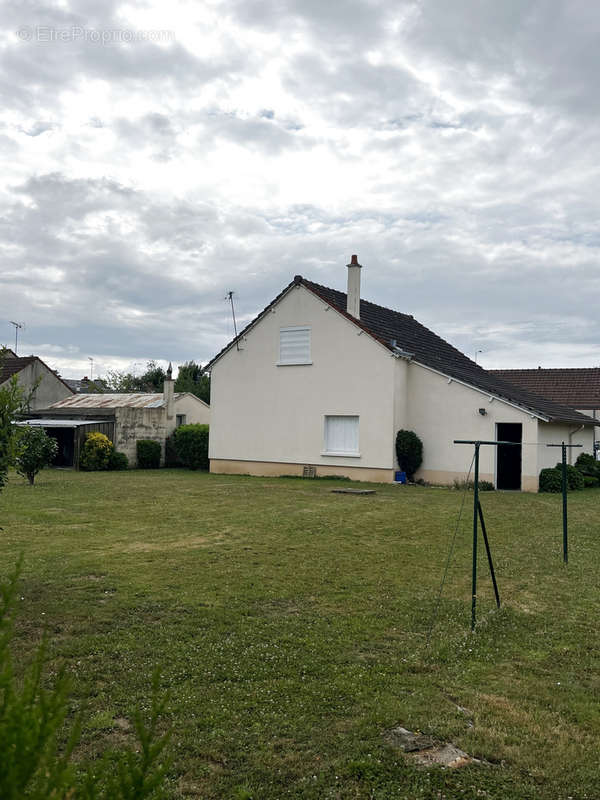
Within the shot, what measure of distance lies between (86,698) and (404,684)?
255cm

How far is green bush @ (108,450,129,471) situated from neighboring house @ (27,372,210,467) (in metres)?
0.72

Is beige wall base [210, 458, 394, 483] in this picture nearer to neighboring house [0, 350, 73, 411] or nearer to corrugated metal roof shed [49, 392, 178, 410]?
corrugated metal roof shed [49, 392, 178, 410]

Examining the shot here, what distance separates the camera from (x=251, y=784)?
391 centimetres

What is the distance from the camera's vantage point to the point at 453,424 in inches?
888

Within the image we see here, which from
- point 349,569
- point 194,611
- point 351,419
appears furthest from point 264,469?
point 194,611

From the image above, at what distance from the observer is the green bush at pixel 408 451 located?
2262cm

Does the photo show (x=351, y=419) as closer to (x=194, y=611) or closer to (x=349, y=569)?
(x=349, y=569)

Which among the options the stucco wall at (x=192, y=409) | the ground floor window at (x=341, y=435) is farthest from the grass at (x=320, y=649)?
the stucco wall at (x=192, y=409)

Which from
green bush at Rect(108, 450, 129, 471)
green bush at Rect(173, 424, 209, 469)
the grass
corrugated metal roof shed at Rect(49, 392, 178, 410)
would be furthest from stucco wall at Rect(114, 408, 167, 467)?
the grass

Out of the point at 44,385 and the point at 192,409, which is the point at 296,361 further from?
the point at 44,385

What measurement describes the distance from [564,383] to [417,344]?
18165 millimetres

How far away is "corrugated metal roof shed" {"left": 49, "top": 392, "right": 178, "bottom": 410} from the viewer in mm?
30781

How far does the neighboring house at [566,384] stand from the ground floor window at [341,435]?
1941cm

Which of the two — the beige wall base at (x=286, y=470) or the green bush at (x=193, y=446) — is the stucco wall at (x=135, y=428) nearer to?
the green bush at (x=193, y=446)
